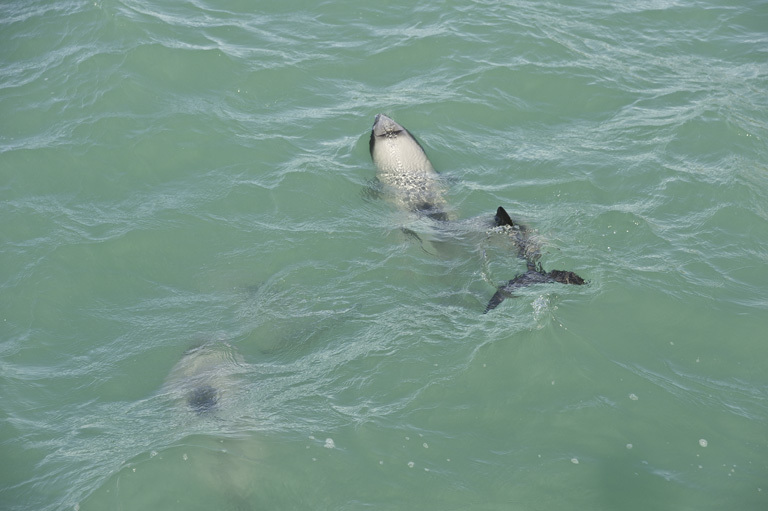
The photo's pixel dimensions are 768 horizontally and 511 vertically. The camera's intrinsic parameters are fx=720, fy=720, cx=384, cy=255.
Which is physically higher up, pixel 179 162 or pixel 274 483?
pixel 179 162

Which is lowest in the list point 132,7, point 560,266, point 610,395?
point 610,395

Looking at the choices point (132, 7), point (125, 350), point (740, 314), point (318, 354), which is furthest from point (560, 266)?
point (132, 7)

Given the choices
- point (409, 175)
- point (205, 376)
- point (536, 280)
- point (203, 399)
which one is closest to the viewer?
point (203, 399)

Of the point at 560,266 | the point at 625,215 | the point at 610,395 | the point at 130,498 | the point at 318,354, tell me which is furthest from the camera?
the point at 625,215

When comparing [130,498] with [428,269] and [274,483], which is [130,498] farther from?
[428,269]

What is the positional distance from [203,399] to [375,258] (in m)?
3.24

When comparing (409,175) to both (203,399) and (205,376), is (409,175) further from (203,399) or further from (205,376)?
(203,399)

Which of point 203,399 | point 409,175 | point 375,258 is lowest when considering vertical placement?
point 203,399

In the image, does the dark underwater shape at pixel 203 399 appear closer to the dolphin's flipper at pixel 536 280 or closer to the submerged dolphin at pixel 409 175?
the dolphin's flipper at pixel 536 280

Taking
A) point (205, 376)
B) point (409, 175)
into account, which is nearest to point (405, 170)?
point (409, 175)

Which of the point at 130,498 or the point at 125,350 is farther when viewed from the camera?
the point at 125,350

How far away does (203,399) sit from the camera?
8.83 meters

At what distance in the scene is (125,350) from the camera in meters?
9.48

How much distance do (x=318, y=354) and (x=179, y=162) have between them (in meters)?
5.06
